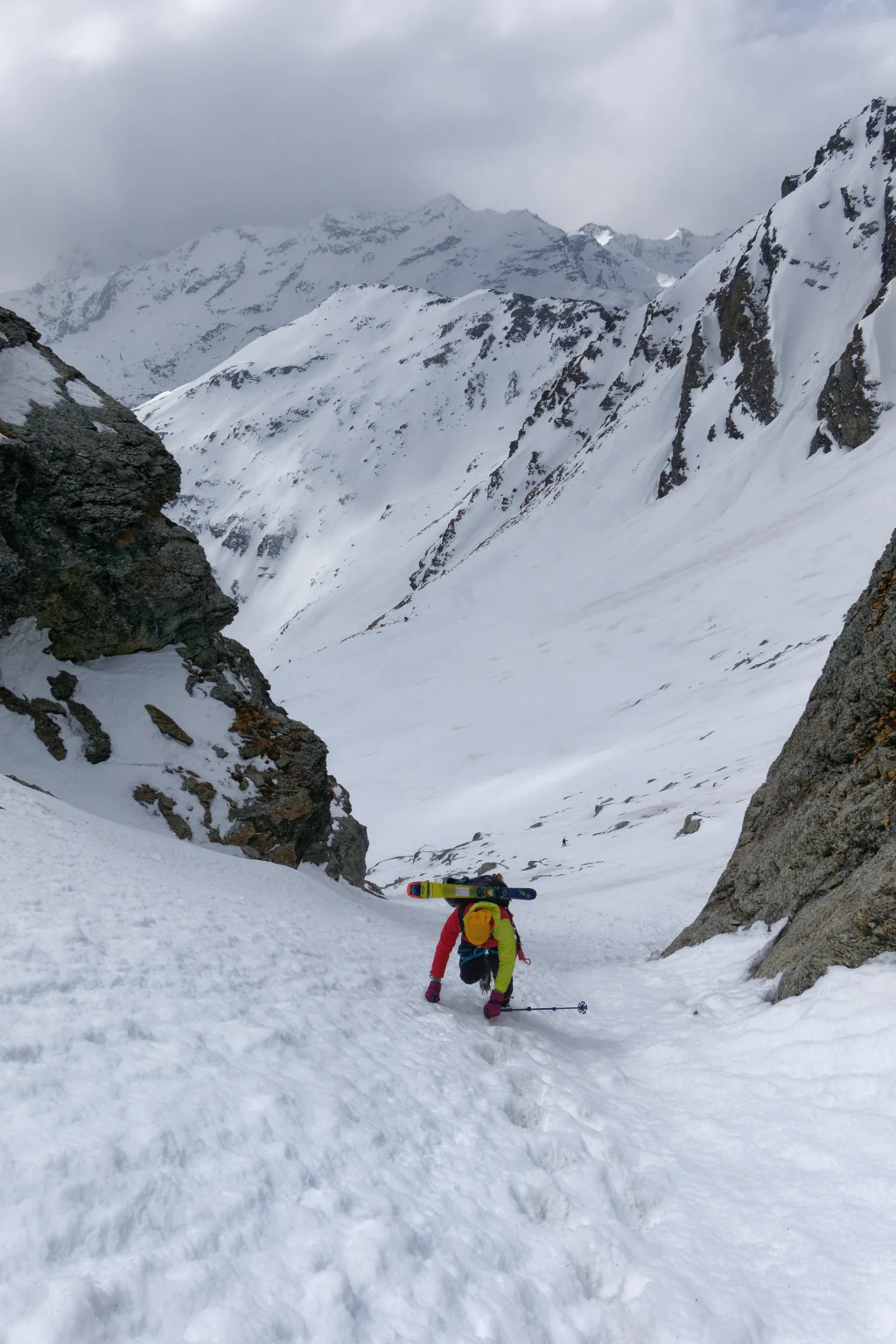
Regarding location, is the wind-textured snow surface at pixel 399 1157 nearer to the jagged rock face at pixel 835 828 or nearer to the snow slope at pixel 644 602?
the jagged rock face at pixel 835 828

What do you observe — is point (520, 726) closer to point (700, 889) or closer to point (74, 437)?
point (700, 889)

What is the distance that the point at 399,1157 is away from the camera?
4766 mm

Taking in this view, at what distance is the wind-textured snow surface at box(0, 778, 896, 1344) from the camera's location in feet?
11.3

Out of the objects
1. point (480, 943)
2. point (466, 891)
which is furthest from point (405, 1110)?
point (466, 891)

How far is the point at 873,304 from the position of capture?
79.3 m

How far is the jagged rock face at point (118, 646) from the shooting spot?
1581 centimetres

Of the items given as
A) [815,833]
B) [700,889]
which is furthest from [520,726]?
[815,833]

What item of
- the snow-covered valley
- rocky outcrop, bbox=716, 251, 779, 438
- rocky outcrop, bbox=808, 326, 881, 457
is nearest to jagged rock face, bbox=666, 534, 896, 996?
the snow-covered valley

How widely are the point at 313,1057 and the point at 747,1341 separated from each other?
3127mm

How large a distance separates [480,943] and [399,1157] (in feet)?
11.8

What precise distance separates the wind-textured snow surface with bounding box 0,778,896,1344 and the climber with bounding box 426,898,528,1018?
1.74 feet

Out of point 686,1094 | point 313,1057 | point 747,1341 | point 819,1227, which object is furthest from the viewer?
point 686,1094

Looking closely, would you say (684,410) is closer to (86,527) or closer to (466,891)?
(86,527)

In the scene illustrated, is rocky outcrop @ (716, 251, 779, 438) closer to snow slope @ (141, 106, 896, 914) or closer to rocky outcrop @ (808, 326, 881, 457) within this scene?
snow slope @ (141, 106, 896, 914)
